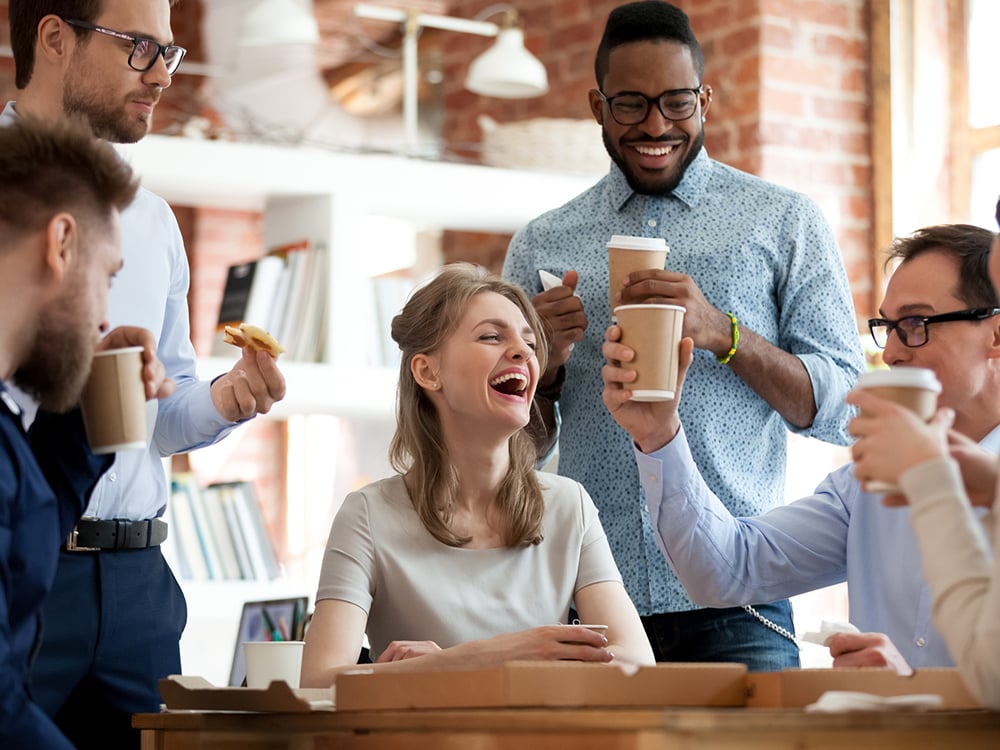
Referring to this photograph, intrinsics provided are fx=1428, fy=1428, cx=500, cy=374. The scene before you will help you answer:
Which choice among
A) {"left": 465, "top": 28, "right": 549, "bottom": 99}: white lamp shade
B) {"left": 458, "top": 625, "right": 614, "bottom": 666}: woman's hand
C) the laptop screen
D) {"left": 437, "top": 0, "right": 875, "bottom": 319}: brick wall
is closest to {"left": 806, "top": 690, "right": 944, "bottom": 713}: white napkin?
{"left": 458, "top": 625, "right": 614, "bottom": 666}: woman's hand

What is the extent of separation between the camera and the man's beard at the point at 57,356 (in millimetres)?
1593

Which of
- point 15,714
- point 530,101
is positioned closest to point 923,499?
point 15,714

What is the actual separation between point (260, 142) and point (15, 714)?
3191 mm

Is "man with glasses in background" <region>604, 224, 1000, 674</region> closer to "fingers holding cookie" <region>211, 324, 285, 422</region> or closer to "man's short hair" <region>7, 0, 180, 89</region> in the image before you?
"fingers holding cookie" <region>211, 324, 285, 422</region>

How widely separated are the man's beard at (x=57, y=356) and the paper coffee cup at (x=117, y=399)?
58 mm

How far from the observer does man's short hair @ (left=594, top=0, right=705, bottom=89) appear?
8.47 feet

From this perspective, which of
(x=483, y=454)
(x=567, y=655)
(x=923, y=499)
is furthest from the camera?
(x=483, y=454)

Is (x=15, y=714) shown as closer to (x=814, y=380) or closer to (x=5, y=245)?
(x=5, y=245)

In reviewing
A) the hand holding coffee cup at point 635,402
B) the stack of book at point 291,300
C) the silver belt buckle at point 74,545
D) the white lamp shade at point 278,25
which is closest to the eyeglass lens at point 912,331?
the hand holding coffee cup at point 635,402

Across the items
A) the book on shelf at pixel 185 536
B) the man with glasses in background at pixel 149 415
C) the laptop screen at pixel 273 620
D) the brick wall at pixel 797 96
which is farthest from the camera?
the brick wall at pixel 797 96

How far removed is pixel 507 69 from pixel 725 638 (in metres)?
2.86

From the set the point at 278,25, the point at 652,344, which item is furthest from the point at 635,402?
the point at 278,25

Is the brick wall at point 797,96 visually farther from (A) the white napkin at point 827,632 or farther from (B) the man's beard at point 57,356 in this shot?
(A) the white napkin at point 827,632

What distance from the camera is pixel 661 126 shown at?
101 inches
